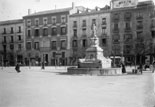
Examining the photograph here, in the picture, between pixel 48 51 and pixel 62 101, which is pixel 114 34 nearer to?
pixel 48 51

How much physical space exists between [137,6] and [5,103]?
1234 inches

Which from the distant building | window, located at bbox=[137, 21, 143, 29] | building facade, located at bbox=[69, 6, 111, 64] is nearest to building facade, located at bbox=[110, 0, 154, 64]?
window, located at bbox=[137, 21, 143, 29]

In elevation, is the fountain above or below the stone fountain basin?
above

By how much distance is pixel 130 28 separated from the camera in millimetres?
35094

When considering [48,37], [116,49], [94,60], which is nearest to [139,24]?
[116,49]

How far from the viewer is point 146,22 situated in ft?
112

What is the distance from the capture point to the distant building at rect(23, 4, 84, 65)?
40062 mm

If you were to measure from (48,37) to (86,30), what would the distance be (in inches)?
289

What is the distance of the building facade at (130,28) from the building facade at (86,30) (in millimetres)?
1044

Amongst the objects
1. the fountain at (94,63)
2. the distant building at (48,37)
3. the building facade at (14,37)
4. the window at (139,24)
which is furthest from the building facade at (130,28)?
the building facade at (14,37)

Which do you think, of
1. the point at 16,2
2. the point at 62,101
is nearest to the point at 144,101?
the point at 62,101

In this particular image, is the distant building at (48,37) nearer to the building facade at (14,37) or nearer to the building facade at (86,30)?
the building facade at (14,37)

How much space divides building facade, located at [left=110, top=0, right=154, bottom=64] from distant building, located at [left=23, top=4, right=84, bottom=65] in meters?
8.54

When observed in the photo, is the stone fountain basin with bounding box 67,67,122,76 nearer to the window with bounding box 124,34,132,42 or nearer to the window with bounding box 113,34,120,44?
the window with bounding box 124,34,132,42
